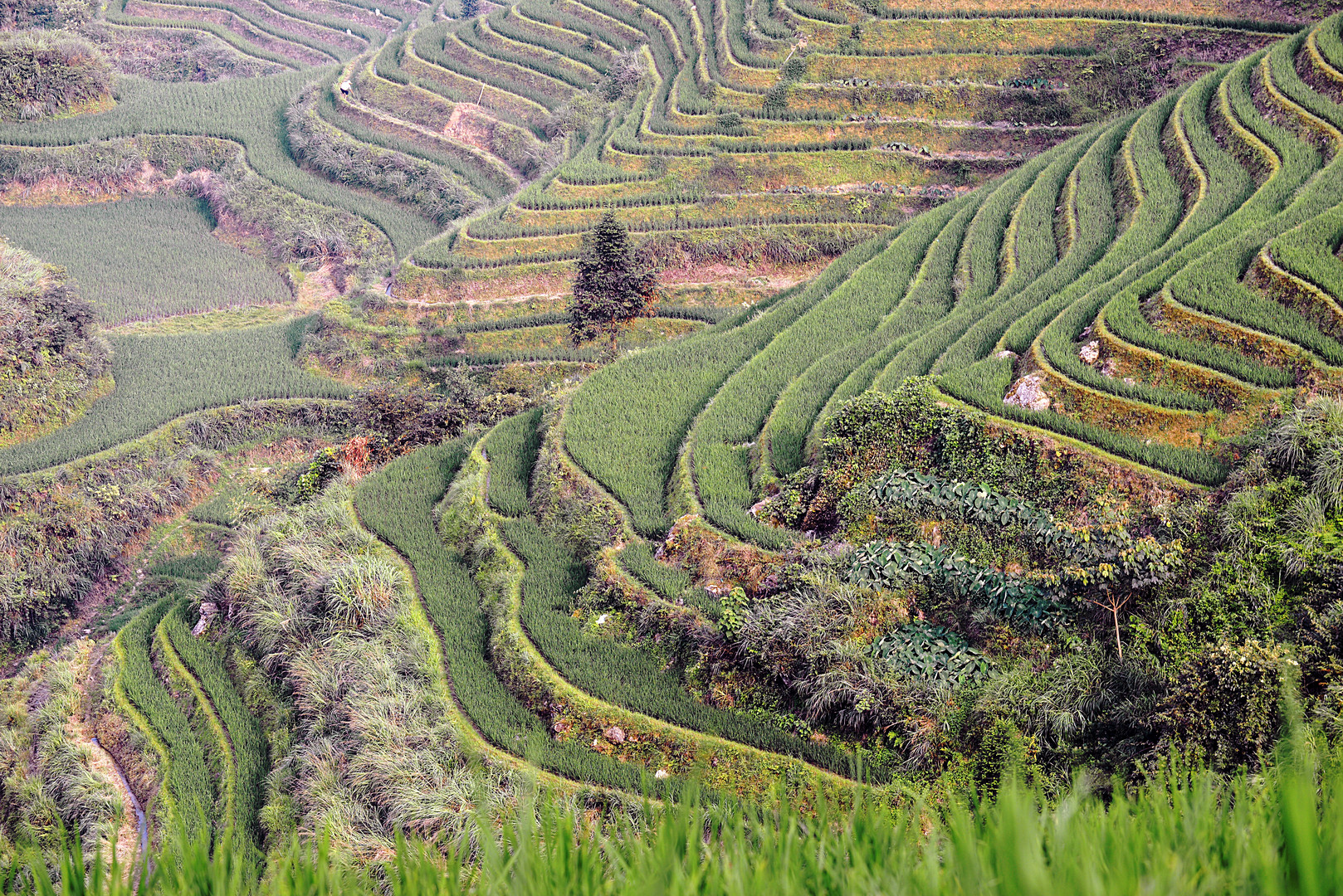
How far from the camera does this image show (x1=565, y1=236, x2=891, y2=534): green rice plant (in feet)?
51.3

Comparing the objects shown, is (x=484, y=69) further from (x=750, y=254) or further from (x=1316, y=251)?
(x=1316, y=251)

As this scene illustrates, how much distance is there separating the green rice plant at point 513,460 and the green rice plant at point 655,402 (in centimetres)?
110

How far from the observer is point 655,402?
1803cm

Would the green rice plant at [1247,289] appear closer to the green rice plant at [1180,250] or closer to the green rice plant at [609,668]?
the green rice plant at [1180,250]

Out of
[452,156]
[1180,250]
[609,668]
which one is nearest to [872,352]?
[1180,250]

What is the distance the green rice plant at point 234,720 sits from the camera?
519 inches

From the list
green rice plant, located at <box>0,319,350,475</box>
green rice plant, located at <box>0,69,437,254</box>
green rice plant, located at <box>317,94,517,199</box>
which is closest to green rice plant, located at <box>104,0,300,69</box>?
green rice plant, located at <box>0,69,437,254</box>

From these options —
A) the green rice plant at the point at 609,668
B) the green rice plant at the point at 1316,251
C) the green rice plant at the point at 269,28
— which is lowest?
the green rice plant at the point at 609,668

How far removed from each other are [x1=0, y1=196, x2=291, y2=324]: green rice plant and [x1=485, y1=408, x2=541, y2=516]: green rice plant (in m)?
15.5

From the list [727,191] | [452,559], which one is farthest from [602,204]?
[452,559]

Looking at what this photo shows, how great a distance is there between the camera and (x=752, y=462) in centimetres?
1533

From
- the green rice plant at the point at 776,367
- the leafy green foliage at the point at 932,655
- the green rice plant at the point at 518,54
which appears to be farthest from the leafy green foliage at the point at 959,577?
the green rice plant at the point at 518,54

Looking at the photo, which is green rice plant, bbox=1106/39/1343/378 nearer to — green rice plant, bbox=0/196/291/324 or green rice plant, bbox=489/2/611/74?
green rice plant, bbox=489/2/611/74

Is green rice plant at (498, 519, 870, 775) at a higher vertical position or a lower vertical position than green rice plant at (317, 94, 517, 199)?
lower
